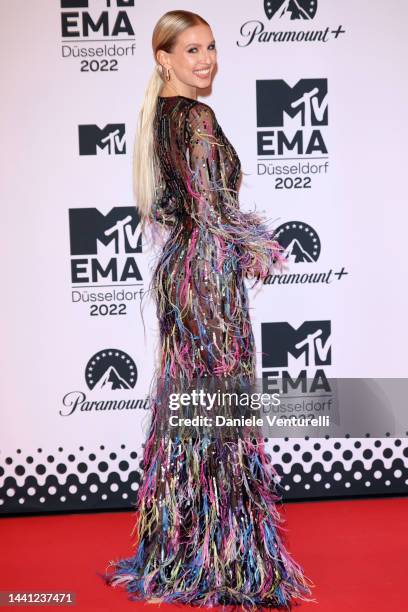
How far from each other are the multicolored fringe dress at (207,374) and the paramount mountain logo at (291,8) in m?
1.21

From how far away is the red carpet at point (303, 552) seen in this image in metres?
2.70

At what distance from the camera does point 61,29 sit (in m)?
3.54

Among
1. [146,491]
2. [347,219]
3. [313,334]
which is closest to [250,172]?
[347,219]

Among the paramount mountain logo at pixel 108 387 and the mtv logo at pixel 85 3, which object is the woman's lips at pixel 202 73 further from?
the paramount mountain logo at pixel 108 387

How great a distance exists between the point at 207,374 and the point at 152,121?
0.86 m

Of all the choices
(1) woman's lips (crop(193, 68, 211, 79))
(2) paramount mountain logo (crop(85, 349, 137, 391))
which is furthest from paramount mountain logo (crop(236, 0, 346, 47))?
(2) paramount mountain logo (crop(85, 349, 137, 391))

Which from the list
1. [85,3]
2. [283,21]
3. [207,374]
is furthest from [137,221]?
[207,374]

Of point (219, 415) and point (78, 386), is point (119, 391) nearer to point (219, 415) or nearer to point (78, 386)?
point (78, 386)

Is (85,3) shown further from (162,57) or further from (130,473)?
(130,473)

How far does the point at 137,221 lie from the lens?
11.9ft

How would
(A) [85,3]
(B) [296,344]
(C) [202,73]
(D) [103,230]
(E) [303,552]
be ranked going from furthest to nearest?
(B) [296,344] < (D) [103,230] < (A) [85,3] < (E) [303,552] < (C) [202,73]
